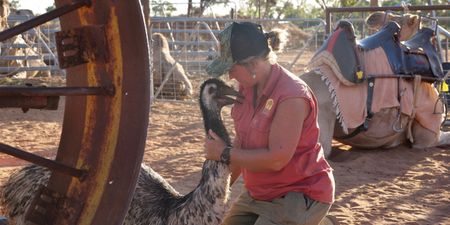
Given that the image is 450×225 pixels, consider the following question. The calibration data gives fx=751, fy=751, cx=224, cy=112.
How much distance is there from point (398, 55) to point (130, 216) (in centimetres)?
483

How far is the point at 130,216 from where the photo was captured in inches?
175

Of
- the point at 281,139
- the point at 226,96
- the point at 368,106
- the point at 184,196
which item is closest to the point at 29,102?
the point at 281,139

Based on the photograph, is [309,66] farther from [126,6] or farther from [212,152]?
[126,6]

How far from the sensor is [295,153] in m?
3.31

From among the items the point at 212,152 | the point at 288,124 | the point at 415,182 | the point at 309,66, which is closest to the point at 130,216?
the point at 212,152

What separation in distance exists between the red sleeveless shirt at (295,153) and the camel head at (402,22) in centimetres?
613

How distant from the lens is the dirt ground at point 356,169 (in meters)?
6.08

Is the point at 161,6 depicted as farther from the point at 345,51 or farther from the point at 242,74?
the point at 242,74

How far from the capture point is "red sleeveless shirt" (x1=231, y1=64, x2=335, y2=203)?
3258 millimetres

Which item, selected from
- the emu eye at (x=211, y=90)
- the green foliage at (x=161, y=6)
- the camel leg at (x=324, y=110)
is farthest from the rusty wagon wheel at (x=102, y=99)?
the green foliage at (x=161, y=6)

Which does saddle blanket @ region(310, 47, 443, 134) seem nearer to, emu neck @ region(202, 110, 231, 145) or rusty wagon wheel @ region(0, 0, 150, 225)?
emu neck @ region(202, 110, 231, 145)

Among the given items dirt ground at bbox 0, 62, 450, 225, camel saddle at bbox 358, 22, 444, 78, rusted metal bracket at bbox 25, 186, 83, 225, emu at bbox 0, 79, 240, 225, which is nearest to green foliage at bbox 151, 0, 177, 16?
dirt ground at bbox 0, 62, 450, 225

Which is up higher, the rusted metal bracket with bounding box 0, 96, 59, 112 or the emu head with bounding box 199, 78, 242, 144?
the rusted metal bracket with bounding box 0, 96, 59, 112

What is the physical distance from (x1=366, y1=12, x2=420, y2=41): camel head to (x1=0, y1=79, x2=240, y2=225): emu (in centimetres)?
535
